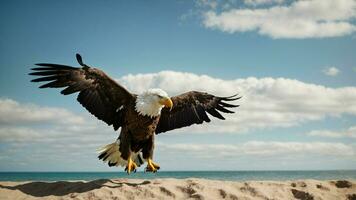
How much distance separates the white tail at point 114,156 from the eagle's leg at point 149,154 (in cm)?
19

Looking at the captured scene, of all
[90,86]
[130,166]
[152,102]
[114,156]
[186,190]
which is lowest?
[186,190]

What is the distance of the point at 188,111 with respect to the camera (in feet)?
27.3

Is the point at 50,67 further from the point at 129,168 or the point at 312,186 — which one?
the point at 312,186

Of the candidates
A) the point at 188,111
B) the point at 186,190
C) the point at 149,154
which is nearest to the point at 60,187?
the point at 149,154

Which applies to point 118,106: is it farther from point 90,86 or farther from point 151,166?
point 151,166

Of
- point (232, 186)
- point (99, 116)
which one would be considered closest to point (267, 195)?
point (232, 186)

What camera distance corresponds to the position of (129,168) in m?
7.18

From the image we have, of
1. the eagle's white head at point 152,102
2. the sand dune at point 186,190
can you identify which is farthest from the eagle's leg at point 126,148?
the sand dune at point 186,190

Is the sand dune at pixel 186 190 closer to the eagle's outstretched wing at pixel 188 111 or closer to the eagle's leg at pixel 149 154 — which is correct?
the eagle's leg at pixel 149 154

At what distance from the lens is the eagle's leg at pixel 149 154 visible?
7.42 m

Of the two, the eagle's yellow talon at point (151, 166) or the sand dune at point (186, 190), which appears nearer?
the sand dune at point (186, 190)

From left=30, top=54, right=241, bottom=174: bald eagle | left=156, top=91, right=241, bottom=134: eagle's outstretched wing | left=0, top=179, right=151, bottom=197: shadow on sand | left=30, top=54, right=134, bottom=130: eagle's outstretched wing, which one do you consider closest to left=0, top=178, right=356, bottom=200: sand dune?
left=0, top=179, right=151, bottom=197: shadow on sand

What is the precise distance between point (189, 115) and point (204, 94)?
60 centimetres

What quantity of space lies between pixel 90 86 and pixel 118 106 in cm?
64
